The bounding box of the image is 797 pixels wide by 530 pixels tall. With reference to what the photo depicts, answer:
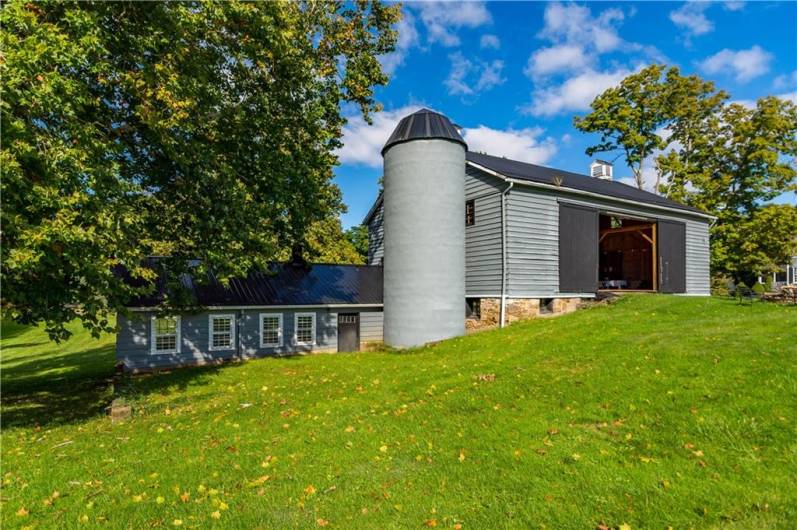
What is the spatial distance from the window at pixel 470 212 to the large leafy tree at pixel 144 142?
711 centimetres

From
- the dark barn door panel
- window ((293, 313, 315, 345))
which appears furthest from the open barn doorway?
window ((293, 313, 315, 345))

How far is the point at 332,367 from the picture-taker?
1482cm

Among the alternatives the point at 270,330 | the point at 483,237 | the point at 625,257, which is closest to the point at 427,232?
the point at 483,237

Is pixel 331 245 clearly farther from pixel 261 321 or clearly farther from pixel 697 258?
pixel 697 258

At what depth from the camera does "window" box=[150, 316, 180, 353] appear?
16.5m

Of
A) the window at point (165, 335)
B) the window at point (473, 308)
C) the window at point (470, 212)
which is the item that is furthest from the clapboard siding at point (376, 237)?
the window at point (165, 335)

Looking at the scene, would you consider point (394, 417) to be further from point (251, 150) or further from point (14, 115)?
point (251, 150)

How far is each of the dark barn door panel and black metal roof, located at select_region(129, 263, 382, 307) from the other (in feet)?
30.6

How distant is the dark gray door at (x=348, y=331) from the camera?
2059 cm

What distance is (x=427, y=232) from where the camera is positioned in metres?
18.1

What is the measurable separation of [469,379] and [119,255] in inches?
331

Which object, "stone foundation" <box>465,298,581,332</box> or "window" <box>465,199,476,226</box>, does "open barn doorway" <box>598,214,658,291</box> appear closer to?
"stone foundation" <box>465,298,581,332</box>

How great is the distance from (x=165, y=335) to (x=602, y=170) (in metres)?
29.3

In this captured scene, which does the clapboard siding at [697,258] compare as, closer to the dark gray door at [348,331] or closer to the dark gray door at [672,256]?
the dark gray door at [672,256]
